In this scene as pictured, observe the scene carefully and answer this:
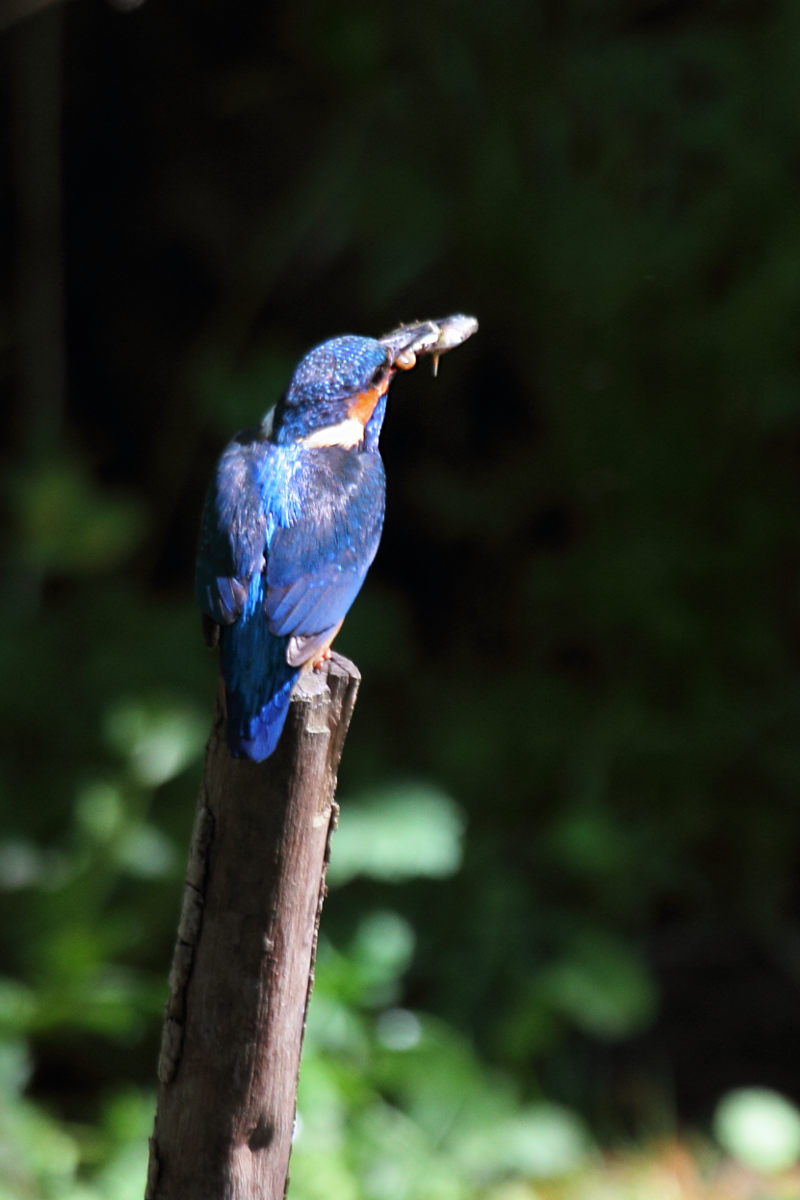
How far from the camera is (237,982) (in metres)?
1.55

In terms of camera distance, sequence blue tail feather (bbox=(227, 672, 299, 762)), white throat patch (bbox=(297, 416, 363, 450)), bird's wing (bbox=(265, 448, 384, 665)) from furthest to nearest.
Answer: white throat patch (bbox=(297, 416, 363, 450)), bird's wing (bbox=(265, 448, 384, 665)), blue tail feather (bbox=(227, 672, 299, 762))

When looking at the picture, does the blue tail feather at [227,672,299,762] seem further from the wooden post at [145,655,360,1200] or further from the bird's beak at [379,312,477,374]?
the bird's beak at [379,312,477,374]

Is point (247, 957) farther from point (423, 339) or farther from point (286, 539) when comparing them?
point (423, 339)

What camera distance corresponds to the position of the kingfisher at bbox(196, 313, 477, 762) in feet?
5.11

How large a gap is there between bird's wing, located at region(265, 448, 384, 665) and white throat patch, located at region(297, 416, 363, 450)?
0.02 meters

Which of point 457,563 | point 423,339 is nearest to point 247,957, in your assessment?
point 423,339

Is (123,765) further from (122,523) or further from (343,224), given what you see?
(343,224)

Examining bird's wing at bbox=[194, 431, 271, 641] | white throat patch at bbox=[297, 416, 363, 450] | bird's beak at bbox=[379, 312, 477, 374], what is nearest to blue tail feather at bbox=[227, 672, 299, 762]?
bird's wing at bbox=[194, 431, 271, 641]

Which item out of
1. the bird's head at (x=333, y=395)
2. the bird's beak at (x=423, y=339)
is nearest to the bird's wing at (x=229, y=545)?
the bird's head at (x=333, y=395)

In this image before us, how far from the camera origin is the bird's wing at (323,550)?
5.31 feet

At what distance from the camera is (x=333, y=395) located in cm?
185

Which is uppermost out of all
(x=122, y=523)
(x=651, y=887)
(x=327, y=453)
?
(x=122, y=523)

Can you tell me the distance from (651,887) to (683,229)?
164 centimetres

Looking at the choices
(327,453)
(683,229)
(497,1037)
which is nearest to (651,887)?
(497,1037)
